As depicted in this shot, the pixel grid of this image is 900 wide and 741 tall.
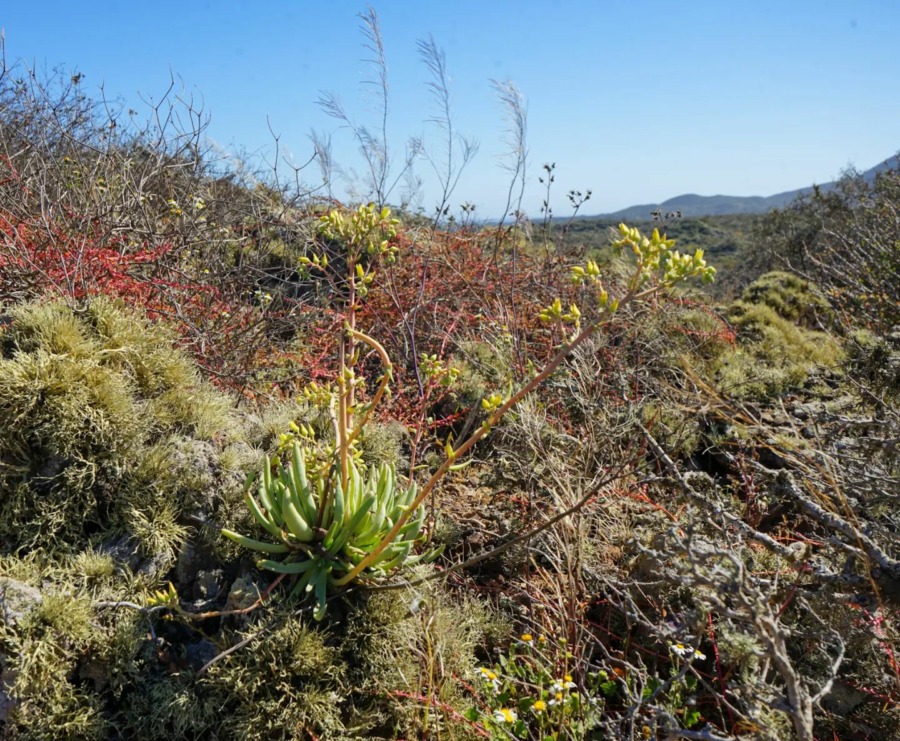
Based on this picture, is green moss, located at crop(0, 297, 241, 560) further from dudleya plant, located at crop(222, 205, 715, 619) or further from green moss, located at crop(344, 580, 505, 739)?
green moss, located at crop(344, 580, 505, 739)

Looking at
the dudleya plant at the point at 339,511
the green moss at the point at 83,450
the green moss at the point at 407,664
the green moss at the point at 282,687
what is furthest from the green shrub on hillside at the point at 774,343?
the green moss at the point at 83,450

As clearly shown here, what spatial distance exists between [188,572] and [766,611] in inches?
89.0

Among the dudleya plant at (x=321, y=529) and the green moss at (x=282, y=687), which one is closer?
the green moss at (x=282, y=687)

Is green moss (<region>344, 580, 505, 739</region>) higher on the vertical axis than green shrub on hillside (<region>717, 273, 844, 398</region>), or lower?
lower

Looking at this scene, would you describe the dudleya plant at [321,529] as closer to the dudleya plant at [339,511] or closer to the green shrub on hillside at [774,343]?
A: the dudleya plant at [339,511]

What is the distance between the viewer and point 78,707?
211 centimetres

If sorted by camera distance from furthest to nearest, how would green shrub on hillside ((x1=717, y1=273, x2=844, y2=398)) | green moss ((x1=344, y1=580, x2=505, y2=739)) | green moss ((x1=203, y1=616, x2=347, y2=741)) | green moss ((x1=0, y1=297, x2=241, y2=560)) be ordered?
green shrub on hillside ((x1=717, y1=273, x2=844, y2=398))
green moss ((x1=0, y1=297, x2=241, y2=560))
green moss ((x1=344, y1=580, x2=505, y2=739))
green moss ((x1=203, y1=616, x2=347, y2=741))

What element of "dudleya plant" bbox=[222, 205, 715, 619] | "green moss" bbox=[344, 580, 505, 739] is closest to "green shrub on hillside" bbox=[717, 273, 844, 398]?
"green moss" bbox=[344, 580, 505, 739]

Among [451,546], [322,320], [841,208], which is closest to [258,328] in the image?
[322,320]

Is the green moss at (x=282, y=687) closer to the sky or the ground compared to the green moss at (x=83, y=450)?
closer to the ground

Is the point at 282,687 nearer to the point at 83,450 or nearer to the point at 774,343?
the point at 83,450

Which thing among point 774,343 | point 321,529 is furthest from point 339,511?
point 774,343

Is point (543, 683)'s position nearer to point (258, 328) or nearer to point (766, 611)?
point (766, 611)

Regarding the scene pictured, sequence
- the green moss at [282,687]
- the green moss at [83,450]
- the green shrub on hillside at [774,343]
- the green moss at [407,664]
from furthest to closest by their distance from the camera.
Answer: the green shrub on hillside at [774,343], the green moss at [83,450], the green moss at [407,664], the green moss at [282,687]
